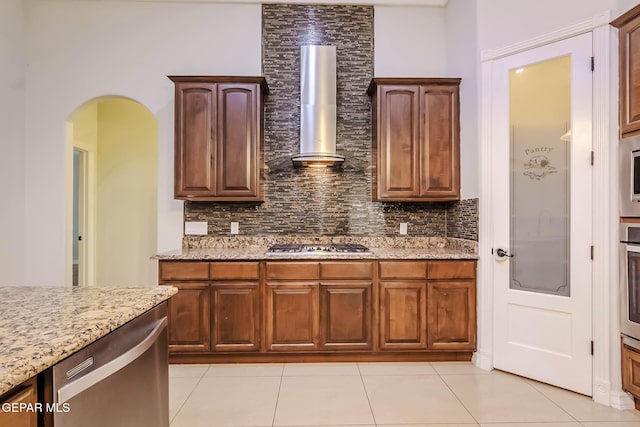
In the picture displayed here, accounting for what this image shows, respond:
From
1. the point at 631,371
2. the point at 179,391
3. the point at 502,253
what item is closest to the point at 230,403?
the point at 179,391

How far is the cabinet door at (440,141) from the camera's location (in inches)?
129

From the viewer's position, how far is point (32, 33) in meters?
3.66

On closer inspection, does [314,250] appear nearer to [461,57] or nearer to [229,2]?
[461,57]

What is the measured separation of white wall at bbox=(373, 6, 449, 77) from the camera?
12.2 ft

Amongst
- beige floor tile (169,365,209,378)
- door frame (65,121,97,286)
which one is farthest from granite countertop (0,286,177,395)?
door frame (65,121,97,286)

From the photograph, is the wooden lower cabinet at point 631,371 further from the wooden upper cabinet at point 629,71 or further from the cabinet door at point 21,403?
the cabinet door at point 21,403

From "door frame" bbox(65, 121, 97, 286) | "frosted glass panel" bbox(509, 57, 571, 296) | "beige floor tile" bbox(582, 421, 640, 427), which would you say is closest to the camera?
"beige floor tile" bbox(582, 421, 640, 427)

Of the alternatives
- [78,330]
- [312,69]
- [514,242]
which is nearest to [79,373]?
[78,330]

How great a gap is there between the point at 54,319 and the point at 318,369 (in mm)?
2216

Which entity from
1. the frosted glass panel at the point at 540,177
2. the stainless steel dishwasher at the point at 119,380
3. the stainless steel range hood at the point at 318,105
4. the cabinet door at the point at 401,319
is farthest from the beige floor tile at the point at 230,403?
the frosted glass panel at the point at 540,177

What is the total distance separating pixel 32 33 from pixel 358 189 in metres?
3.67

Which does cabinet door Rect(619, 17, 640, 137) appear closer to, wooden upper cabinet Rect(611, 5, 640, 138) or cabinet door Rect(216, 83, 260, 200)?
wooden upper cabinet Rect(611, 5, 640, 138)

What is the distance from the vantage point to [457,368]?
293 cm

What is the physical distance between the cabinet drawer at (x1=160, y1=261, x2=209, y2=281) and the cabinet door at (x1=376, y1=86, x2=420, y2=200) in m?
1.68
